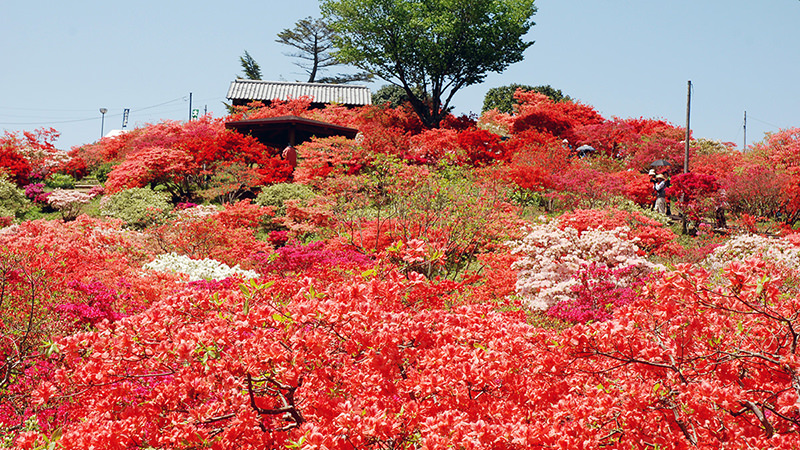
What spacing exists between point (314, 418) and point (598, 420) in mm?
1433

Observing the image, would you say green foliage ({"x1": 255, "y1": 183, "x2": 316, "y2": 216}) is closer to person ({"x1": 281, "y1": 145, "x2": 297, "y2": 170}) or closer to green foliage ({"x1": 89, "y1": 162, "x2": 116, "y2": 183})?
person ({"x1": 281, "y1": 145, "x2": 297, "y2": 170})

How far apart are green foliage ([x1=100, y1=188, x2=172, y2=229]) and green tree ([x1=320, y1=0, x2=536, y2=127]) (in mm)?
→ 14097

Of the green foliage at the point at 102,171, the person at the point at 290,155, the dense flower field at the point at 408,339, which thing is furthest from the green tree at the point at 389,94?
the dense flower field at the point at 408,339

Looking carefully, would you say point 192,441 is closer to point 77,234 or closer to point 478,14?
point 77,234

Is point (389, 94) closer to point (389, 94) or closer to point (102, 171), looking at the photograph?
point (389, 94)

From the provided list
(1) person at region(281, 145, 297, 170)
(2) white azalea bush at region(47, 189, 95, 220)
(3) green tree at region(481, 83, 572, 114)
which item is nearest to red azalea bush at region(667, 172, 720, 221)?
(1) person at region(281, 145, 297, 170)

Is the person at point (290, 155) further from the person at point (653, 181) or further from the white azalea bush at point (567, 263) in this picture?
the white azalea bush at point (567, 263)

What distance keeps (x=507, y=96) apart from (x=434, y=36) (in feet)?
60.9

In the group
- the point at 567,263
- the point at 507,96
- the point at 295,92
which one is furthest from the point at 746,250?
the point at 507,96

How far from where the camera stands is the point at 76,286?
6430mm

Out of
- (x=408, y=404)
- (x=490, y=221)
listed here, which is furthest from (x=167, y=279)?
(x=408, y=404)

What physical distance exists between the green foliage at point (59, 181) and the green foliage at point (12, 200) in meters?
3.65

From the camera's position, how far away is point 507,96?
44.1 meters

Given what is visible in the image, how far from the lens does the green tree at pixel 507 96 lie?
4308cm
